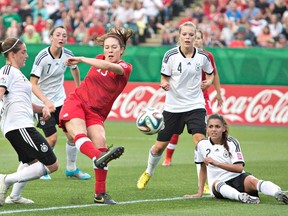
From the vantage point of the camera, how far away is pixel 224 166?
10875mm

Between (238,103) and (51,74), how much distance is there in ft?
33.9

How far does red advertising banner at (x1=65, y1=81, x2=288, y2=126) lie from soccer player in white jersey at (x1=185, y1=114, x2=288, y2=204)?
40.3 ft

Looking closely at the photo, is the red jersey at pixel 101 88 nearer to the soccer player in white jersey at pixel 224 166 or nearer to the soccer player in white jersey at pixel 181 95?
the soccer player in white jersey at pixel 224 166

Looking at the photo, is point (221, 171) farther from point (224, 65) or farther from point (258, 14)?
point (258, 14)

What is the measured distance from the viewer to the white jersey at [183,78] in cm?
1276

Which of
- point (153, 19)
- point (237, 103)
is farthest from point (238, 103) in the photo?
point (153, 19)

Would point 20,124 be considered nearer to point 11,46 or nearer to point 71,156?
point 11,46

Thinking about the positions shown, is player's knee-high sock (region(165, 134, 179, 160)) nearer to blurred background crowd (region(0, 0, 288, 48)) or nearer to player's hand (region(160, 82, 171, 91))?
player's hand (region(160, 82, 171, 91))

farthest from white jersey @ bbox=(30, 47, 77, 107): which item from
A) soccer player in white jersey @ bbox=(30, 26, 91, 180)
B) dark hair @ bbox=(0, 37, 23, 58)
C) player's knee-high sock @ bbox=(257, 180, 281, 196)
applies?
player's knee-high sock @ bbox=(257, 180, 281, 196)

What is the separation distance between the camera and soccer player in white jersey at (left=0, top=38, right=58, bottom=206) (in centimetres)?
1017

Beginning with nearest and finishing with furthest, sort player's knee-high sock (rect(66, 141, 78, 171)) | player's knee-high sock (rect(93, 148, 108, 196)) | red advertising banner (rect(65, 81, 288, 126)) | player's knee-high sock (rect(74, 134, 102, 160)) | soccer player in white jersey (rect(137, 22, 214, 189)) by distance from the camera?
player's knee-high sock (rect(74, 134, 102, 160)), player's knee-high sock (rect(93, 148, 108, 196)), soccer player in white jersey (rect(137, 22, 214, 189)), player's knee-high sock (rect(66, 141, 78, 171)), red advertising banner (rect(65, 81, 288, 126))

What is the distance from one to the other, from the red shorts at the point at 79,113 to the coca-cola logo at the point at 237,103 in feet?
41.8

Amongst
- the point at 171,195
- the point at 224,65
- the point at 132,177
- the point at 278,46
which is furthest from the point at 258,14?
the point at 171,195

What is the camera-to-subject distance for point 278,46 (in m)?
26.7
